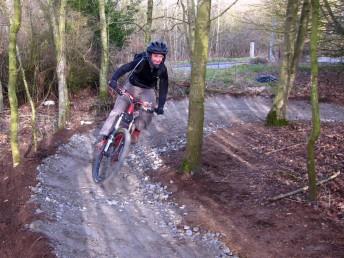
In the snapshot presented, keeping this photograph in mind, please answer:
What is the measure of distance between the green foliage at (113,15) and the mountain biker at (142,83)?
7.96m

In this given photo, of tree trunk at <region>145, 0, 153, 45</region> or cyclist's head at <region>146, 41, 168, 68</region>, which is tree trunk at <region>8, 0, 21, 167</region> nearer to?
cyclist's head at <region>146, 41, 168, 68</region>

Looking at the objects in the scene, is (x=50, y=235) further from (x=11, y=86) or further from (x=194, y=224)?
(x=11, y=86)

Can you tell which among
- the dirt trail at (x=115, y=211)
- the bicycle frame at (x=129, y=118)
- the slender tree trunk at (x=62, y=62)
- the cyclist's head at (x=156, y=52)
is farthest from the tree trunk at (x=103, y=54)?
the cyclist's head at (x=156, y=52)

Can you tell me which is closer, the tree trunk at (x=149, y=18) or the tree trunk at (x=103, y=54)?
the tree trunk at (x=103, y=54)

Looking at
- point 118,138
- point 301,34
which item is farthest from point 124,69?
point 301,34

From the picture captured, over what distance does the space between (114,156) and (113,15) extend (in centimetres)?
1005

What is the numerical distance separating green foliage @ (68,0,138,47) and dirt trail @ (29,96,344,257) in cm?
664

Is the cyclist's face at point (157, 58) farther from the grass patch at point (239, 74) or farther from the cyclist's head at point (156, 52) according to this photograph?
the grass patch at point (239, 74)

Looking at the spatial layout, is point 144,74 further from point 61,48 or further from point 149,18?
point 149,18

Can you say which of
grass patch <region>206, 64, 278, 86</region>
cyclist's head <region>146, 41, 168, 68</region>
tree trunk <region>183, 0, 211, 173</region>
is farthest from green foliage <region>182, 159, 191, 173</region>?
grass patch <region>206, 64, 278, 86</region>

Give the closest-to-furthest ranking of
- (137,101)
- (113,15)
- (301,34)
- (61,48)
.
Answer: (137,101)
(61,48)
(301,34)
(113,15)

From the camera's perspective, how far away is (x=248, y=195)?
6031 mm

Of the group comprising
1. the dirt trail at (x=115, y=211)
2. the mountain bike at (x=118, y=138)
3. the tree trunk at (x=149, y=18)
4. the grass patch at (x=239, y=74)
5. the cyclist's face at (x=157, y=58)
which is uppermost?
the tree trunk at (x=149, y=18)

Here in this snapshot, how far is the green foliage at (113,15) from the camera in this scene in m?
14.6
